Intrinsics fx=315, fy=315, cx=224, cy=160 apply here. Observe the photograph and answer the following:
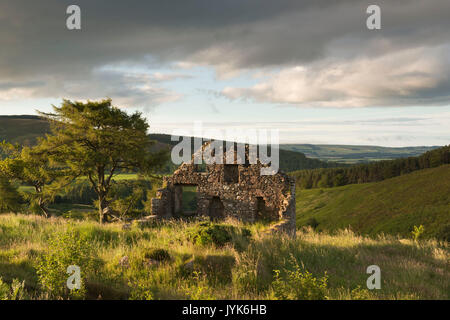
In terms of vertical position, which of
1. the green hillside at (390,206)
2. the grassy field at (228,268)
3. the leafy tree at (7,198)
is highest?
the grassy field at (228,268)

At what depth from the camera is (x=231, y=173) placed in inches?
684

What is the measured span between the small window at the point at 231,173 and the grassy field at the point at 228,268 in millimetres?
6040

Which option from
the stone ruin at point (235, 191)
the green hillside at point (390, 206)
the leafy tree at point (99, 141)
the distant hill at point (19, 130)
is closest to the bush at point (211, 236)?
the stone ruin at point (235, 191)

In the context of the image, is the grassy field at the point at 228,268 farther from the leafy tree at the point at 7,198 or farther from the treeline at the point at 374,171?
the treeline at the point at 374,171

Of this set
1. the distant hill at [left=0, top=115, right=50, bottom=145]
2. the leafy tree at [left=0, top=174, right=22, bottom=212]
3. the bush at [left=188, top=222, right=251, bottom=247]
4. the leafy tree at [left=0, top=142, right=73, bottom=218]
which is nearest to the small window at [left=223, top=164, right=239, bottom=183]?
the bush at [left=188, top=222, right=251, bottom=247]

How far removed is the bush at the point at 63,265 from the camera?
587 cm

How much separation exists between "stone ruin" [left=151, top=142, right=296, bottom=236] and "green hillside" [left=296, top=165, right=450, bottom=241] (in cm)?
6458

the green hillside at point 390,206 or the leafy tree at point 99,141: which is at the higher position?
the leafy tree at point 99,141

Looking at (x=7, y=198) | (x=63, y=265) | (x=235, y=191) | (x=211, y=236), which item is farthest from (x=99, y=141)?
(x=7, y=198)

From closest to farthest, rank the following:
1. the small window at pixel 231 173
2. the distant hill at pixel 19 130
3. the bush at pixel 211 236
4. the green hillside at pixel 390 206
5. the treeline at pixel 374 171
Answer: the bush at pixel 211 236, the small window at pixel 231 173, the green hillside at pixel 390 206, the treeline at pixel 374 171, the distant hill at pixel 19 130
